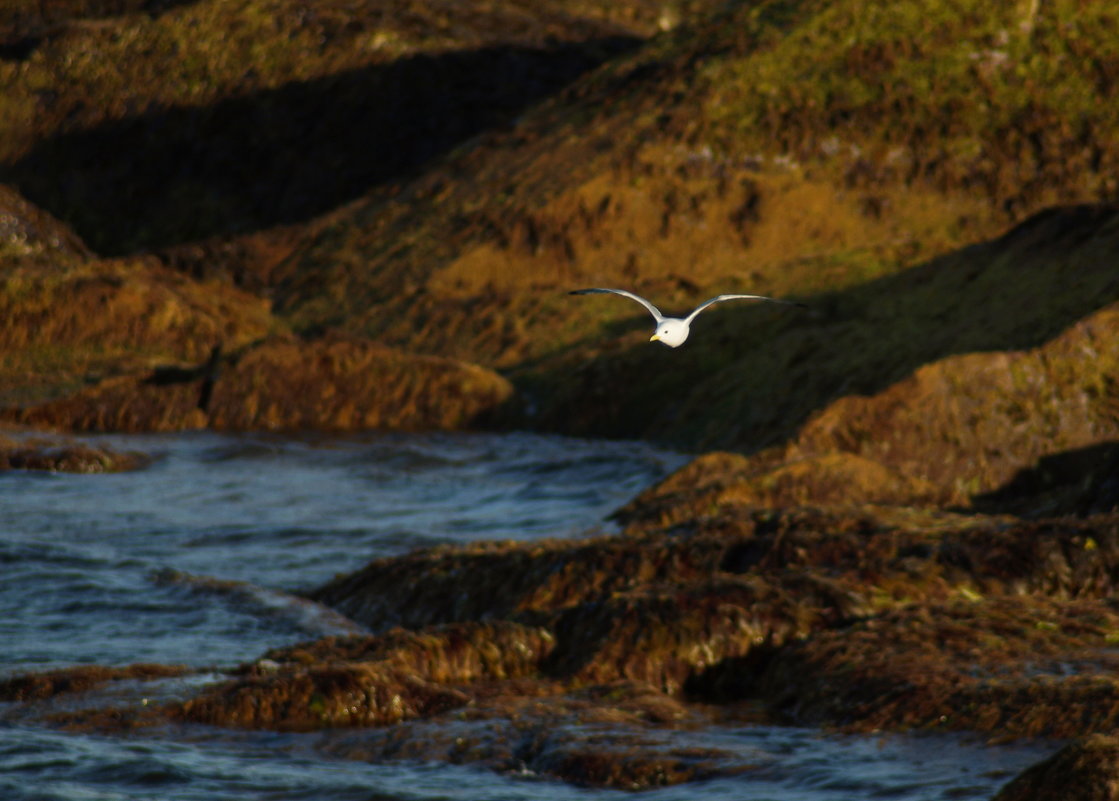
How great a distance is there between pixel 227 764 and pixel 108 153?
152 ft

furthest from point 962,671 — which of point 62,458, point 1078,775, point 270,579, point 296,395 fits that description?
point 296,395

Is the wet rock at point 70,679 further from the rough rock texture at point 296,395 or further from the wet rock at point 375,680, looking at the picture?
the rough rock texture at point 296,395

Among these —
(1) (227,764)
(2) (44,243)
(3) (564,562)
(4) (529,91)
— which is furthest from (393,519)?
(4) (529,91)

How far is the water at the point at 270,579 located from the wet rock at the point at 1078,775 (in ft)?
4.77

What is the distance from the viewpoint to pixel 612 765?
30.6ft

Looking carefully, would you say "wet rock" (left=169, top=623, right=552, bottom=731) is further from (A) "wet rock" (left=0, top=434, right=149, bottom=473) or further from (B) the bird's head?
(A) "wet rock" (left=0, top=434, right=149, bottom=473)

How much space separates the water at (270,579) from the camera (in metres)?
9.31

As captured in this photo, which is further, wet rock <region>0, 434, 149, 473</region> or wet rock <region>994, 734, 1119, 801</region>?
wet rock <region>0, 434, 149, 473</region>

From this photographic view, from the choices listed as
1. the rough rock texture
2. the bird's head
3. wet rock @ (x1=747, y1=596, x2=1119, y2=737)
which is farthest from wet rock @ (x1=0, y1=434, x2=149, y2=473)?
the bird's head

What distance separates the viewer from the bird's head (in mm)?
9086

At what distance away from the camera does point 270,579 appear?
54.9ft

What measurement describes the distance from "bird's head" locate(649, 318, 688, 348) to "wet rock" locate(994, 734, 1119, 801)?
2881 millimetres

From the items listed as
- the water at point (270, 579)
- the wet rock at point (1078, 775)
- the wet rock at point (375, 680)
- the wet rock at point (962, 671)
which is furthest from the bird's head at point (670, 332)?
the wet rock at point (1078, 775)

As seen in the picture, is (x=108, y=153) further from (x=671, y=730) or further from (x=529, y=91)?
(x=671, y=730)
